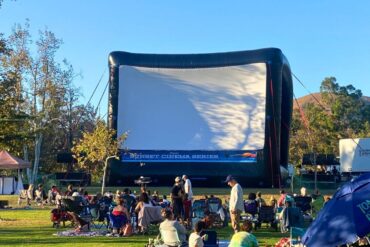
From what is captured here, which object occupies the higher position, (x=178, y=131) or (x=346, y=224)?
(x=178, y=131)

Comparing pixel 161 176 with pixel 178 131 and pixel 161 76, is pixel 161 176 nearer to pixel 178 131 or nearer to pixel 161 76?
pixel 178 131

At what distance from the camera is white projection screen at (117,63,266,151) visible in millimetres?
28500

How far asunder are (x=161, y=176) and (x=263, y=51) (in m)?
7.89

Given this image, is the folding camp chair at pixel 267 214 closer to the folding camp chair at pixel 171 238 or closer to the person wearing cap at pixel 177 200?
the person wearing cap at pixel 177 200

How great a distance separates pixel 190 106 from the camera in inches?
1148

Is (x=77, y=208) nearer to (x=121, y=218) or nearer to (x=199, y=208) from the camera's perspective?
(x=121, y=218)

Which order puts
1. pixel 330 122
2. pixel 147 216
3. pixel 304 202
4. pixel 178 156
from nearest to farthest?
pixel 147 216, pixel 304 202, pixel 178 156, pixel 330 122

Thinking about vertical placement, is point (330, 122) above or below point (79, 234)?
above

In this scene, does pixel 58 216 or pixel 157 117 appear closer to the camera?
pixel 58 216

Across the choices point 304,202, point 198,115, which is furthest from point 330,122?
point 304,202

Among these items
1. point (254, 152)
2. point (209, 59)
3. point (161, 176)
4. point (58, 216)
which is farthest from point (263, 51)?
point (58, 216)

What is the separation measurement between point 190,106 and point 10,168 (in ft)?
33.2

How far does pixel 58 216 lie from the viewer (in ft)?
48.6

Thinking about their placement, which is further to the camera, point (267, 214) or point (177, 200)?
point (267, 214)
